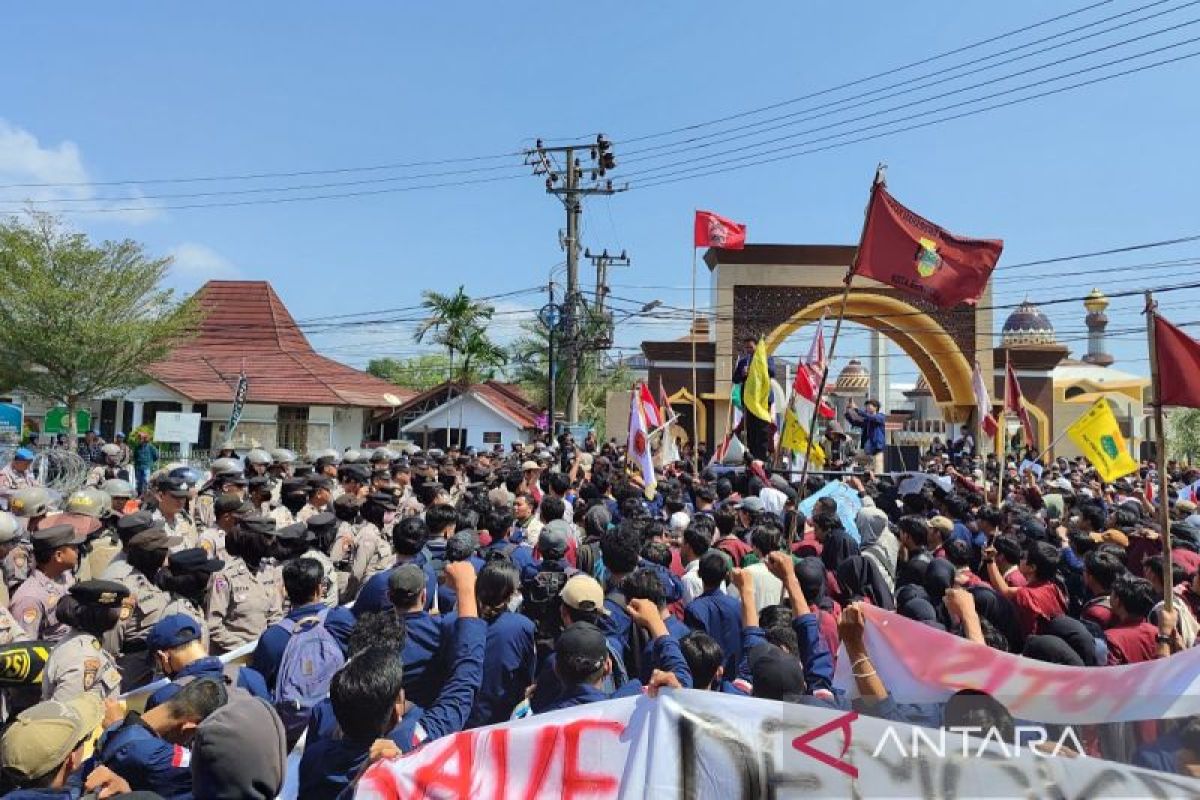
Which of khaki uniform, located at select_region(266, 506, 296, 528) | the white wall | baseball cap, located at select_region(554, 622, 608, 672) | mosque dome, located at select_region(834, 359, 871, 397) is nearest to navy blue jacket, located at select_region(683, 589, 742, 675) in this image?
baseball cap, located at select_region(554, 622, 608, 672)

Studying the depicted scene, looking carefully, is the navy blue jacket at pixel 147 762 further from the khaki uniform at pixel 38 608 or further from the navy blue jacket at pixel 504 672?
the khaki uniform at pixel 38 608

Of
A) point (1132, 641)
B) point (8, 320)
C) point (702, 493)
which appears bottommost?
point (1132, 641)

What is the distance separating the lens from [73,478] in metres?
13.5

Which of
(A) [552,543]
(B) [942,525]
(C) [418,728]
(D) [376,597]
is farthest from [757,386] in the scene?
(C) [418,728]

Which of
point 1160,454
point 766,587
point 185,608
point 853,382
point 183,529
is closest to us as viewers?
point 185,608

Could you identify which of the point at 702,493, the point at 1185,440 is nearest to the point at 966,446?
the point at 702,493

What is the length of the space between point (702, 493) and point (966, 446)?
1948 cm

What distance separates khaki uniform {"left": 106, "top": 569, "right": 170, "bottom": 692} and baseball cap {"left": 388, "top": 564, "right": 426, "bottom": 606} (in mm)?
1200

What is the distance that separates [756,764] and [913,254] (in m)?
5.29

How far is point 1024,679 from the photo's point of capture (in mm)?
3020

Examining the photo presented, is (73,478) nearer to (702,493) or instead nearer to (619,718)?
(702,493)

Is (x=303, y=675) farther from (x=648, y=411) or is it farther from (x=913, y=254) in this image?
(x=648, y=411)

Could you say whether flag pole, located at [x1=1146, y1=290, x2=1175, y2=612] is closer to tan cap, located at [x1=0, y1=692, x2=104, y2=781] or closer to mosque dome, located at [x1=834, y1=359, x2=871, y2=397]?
tan cap, located at [x1=0, y1=692, x2=104, y2=781]

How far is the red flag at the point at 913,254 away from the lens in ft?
21.4
